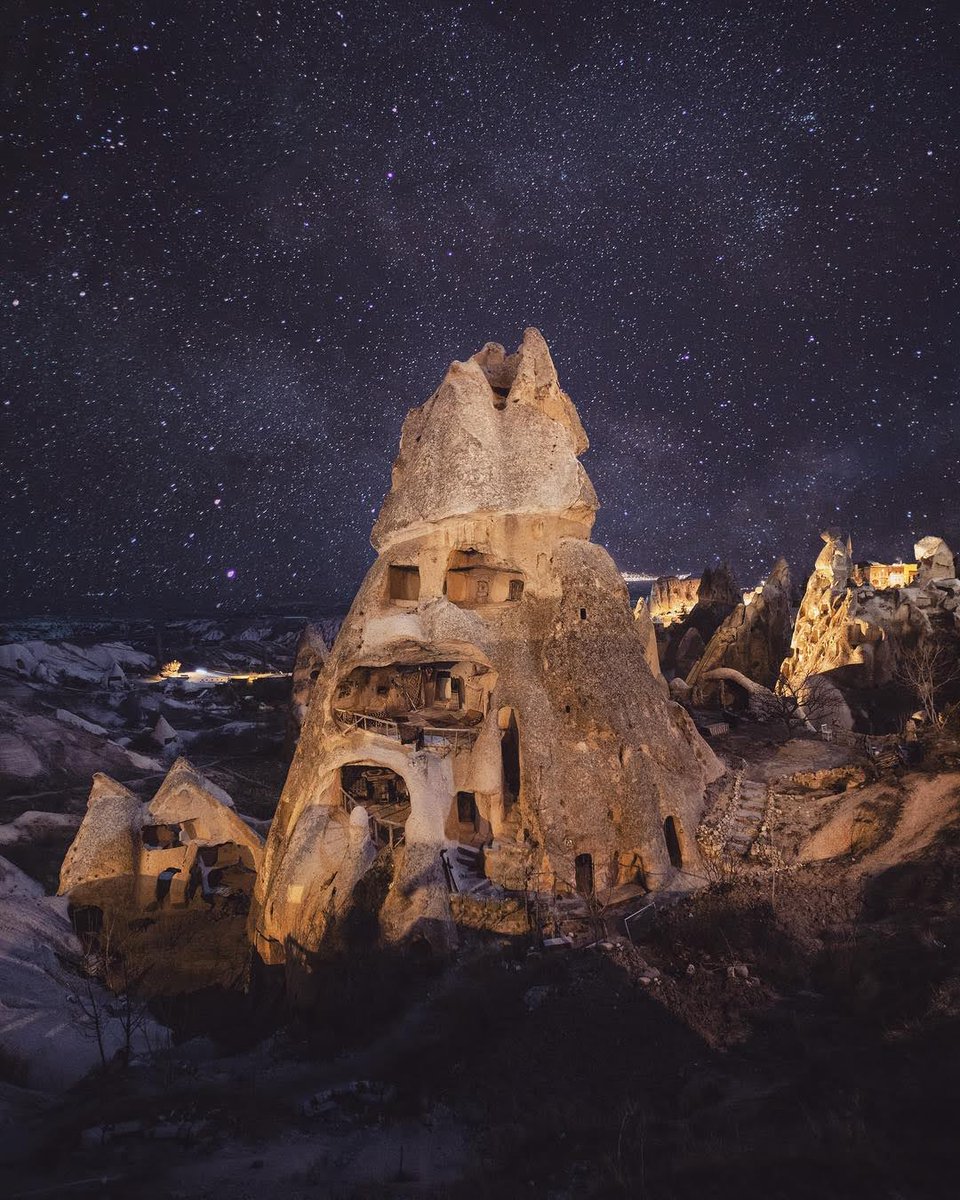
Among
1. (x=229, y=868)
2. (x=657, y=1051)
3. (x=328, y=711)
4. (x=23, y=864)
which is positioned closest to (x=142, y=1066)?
(x=328, y=711)

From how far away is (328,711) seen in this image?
18922 millimetres

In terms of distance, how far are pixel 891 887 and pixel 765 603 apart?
35.0m

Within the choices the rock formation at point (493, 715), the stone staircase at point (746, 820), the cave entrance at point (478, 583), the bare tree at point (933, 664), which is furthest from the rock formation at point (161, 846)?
the bare tree at point (933, 664)

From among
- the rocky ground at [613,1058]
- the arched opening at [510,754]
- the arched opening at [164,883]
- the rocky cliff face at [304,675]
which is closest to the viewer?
the rocky ground at [613,1058]

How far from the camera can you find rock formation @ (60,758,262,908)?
894 inches

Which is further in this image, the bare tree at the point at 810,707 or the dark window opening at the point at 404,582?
the bare tree at the point at 810,707

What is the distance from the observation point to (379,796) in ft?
77.6

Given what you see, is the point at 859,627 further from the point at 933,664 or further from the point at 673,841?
the point at 673,841

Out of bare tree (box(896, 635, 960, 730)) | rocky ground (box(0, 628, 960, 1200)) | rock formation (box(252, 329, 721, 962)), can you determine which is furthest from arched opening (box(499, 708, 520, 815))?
bare tree (box(896, 635, 960, 730))

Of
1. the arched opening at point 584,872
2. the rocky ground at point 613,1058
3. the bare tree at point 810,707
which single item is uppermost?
the bare tree at point 810,707

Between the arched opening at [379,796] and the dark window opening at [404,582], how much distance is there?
585cm

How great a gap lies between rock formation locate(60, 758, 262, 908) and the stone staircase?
1734cm

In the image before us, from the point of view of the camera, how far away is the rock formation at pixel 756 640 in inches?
1705

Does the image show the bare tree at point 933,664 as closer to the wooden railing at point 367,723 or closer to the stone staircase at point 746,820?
the stone staircase at point 746,820
